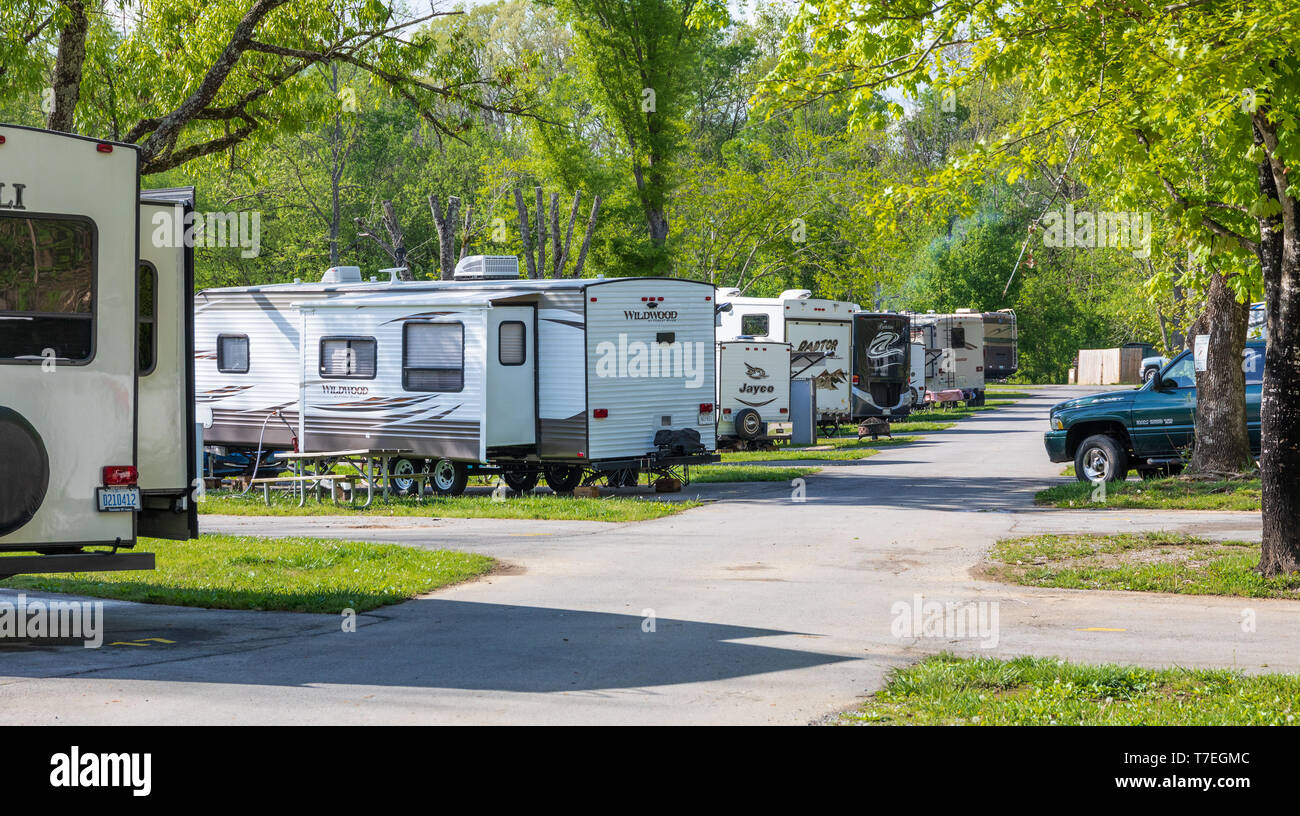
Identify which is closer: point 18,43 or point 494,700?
point 494,700

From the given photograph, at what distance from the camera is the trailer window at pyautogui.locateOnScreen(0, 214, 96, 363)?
8.43 m

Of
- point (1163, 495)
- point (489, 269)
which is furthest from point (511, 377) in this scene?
point (1163, 495)

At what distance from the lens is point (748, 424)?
92.2ft

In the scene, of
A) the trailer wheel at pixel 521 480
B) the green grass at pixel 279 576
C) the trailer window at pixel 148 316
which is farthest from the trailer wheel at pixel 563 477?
the trailer window at pixel 148 316

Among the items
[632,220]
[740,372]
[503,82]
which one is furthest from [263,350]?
[632,220]

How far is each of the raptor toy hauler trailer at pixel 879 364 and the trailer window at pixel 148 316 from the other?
79.4 ft

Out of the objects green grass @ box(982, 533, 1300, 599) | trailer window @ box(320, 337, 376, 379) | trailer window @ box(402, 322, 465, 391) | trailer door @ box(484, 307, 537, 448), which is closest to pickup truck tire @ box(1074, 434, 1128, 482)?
green grass @ box(982, 533, 1300, 599)

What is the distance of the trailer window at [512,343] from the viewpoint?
64.7 feet

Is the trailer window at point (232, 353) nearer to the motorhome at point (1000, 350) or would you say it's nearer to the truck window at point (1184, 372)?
the truck window at point (1184, 372)

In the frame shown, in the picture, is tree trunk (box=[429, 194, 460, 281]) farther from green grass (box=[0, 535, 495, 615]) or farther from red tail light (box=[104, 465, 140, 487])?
red tail light (box=[104, 465, 140, 487])

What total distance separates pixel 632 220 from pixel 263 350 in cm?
1302

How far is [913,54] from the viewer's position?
36.9ft

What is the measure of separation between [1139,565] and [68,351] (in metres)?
9.16
